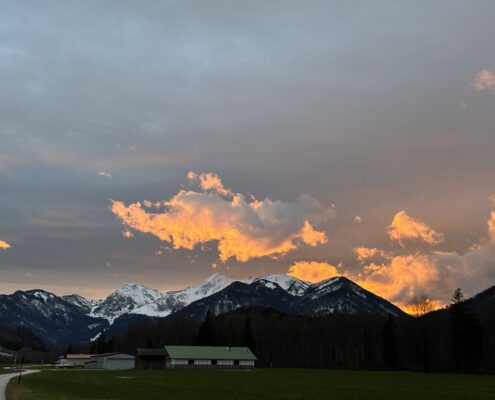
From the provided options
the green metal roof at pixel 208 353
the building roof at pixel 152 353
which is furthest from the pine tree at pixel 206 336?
the building roof at pixel 152 353

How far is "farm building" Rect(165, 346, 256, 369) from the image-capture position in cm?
14038

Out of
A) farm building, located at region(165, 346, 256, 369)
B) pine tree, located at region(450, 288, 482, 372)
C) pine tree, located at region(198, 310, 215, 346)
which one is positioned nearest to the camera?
pine tree, located at region(450, 288, 482, 372)

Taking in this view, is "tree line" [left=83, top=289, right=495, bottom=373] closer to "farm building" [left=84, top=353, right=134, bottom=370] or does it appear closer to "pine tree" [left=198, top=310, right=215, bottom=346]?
"pine tree" [left=198, top=310, right=215, bottom=346]

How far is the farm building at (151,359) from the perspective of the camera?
146 metres

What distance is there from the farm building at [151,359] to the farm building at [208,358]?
9.60ft

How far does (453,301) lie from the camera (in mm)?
114875

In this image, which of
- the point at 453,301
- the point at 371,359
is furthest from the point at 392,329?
the point at 453,301

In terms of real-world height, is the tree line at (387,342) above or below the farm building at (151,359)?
above

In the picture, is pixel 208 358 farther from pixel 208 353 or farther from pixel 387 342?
pixel 387 342

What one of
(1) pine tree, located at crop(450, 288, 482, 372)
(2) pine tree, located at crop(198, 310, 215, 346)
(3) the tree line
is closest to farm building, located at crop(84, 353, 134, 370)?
(2) pine tree, located at crop(198, 310, 215, 346)

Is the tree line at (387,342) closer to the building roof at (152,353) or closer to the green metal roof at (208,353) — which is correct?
Answer: the green metal roof at (208,353)

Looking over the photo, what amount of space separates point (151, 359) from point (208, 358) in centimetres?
1664

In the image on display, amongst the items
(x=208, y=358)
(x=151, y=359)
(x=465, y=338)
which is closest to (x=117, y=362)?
(x=151, y=359)

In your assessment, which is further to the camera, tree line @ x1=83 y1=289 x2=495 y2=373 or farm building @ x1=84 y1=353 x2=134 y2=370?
farm building @ x1=84 y1=353 x2=134 y2=370
